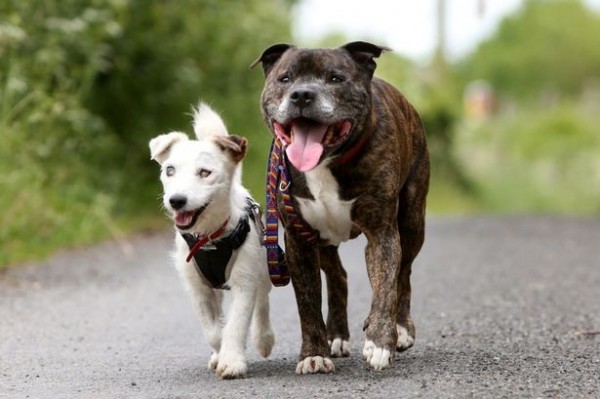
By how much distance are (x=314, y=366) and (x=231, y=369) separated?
1.61ft

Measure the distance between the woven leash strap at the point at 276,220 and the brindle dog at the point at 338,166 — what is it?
44 mm

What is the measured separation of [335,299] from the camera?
25.0 ft

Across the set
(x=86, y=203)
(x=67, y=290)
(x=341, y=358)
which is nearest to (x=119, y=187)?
(x=86, y=203)

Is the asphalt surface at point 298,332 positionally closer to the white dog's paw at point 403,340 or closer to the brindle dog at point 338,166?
the white dog's paw at point 403,340

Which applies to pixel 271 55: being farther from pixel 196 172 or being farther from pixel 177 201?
pixel 177 201

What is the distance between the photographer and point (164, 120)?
18734mm

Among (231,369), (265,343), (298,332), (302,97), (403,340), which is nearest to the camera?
(302,97)

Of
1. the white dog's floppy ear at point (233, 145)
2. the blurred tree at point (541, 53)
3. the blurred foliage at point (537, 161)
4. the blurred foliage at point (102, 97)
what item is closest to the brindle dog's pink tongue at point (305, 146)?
the white dog's floppy ear at point (233, 145)

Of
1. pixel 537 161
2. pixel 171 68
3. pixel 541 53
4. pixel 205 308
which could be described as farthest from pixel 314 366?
pixel 541 53

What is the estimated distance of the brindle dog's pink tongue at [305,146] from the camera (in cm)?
629

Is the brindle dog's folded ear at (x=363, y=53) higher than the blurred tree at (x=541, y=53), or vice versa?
the blurred tree at (x=541, y=53)

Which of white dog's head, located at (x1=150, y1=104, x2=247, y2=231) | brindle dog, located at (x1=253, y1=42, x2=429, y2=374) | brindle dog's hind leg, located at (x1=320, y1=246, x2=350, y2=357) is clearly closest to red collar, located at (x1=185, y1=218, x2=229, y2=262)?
white dog's head, located at (x1=150, y1=104, x2=247, y2=231)

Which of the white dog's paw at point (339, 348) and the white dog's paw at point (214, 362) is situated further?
the white dog's paw at point (339, 348)

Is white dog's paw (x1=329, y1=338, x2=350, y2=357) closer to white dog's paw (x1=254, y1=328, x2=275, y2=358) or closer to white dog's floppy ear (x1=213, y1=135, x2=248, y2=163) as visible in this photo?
white dog's paw (x1=254, y1=328, x2=275, y2=358)
